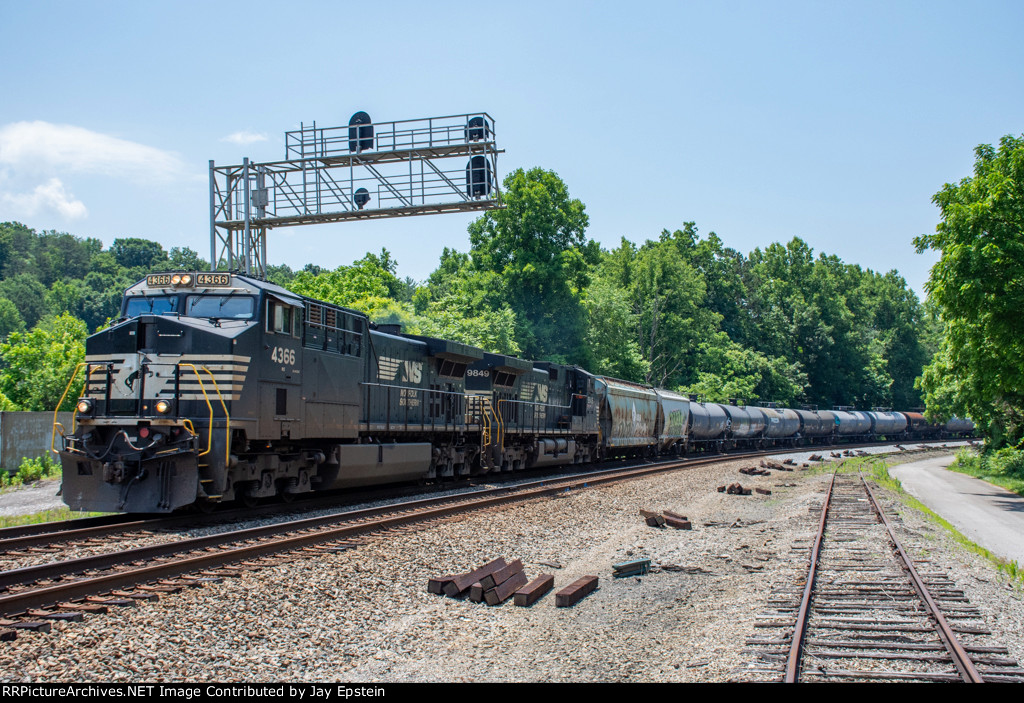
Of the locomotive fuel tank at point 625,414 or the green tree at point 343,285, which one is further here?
the green tree at point 343,285

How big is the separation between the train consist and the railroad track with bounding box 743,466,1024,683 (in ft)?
24.7

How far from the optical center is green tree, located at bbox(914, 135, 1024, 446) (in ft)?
62.6

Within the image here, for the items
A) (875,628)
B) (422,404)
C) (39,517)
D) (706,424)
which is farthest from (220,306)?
(706,424)

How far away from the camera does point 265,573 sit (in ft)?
26.7

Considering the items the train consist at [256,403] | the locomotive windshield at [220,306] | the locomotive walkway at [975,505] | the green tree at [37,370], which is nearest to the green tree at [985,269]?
the locomotive walkway at [975,505]

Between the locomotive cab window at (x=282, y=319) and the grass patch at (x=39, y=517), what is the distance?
4.10 meters

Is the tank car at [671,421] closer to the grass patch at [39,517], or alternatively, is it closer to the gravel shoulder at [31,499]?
the gravel shoulder at [31,499]

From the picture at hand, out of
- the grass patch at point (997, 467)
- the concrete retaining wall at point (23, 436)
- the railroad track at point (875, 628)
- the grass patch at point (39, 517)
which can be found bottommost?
the grass patch at point (997, 467)

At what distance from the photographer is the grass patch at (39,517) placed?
1186 cm

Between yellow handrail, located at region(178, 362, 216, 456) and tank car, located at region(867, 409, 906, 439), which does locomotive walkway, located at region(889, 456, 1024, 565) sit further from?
tank car, located at region(867, 409, 906, 439)

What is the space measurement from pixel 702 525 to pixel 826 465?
2234 centimetres

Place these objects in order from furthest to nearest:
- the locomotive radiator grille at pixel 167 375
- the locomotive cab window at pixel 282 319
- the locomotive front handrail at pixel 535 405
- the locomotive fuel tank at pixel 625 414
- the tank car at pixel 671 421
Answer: the tank car at pixel 671 421 → the locomotive fuel tank at pixel 625 414 → the locomotive front handrail at pixel 535 405 → the locomotive cab window at pixel 282 319 → the locomotive radiator grille at pixel 167 375
